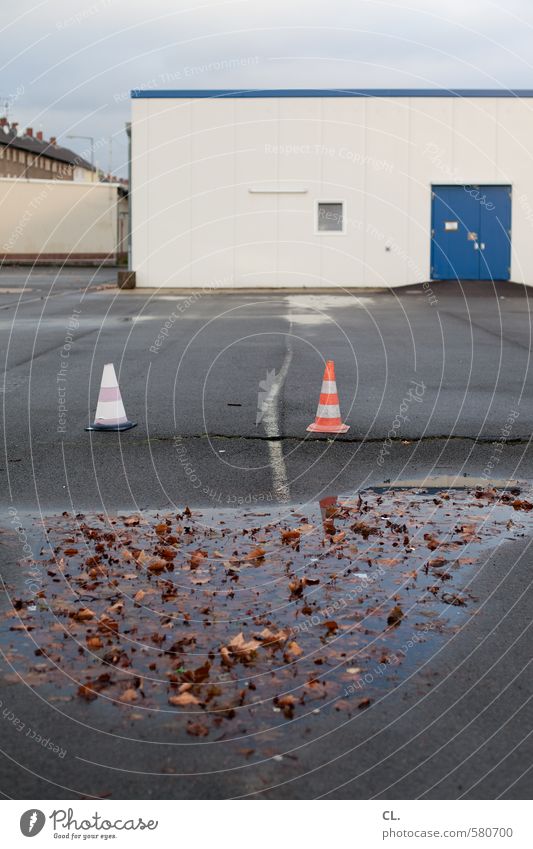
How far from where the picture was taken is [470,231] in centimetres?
3534

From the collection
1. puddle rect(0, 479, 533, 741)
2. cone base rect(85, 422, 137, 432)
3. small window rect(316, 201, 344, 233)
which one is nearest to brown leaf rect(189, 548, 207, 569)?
puddle rect(0, 479, 533, 741)

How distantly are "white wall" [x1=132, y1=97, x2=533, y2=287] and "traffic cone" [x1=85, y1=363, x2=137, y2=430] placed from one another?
2505 centimetres

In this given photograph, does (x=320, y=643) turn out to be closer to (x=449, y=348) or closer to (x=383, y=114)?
(x=449, y=348)

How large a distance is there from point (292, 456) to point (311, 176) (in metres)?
27.1

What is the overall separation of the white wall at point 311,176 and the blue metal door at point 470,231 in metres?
0.30

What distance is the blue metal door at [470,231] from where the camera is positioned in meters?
35.3

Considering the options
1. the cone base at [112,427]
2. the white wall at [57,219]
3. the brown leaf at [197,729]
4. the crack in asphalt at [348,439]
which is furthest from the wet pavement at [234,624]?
the white wall at [57,219]

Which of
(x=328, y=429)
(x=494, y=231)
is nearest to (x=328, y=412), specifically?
(x=328, y=429)

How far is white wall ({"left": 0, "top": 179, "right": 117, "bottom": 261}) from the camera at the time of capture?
6588cm

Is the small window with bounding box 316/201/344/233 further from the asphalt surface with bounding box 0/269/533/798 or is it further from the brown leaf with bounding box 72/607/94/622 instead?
the brown leaf with bounding box 72/607/94/622

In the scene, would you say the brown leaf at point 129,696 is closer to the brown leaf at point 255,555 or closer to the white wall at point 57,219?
the brown leaf at point 255,555

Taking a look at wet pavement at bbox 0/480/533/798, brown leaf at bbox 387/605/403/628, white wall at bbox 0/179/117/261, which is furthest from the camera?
white wall at bbox 0/179/117/261

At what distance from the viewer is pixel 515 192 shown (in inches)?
1394

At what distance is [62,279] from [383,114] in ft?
55.6
